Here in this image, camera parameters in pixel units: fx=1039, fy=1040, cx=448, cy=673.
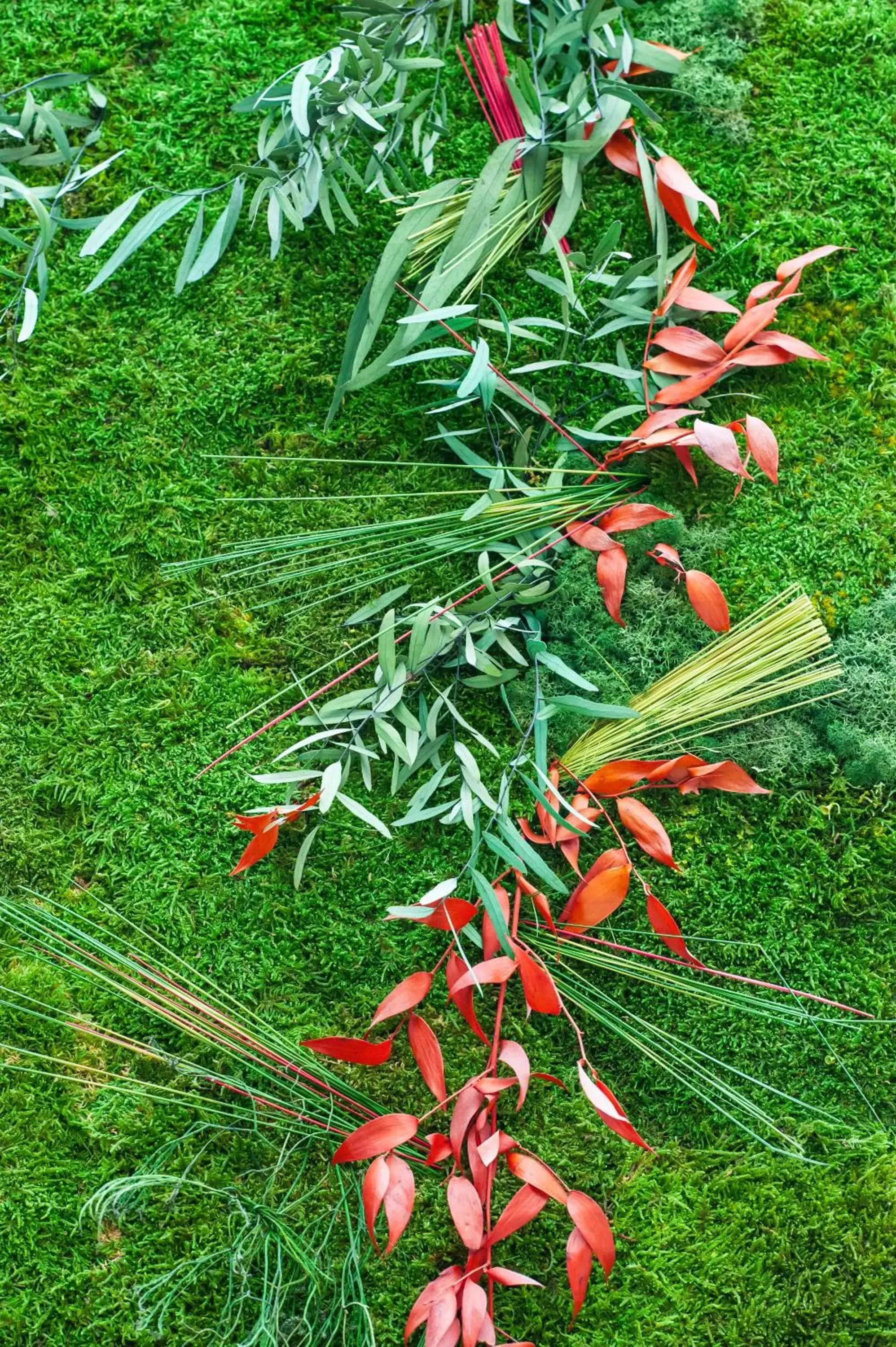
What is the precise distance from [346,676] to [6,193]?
3.02 ft

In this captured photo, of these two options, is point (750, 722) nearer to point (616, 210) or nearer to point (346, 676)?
point (346, 676)

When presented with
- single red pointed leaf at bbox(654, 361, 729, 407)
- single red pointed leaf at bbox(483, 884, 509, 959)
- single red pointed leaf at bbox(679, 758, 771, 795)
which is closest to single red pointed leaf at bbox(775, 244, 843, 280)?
single red pointed leaf at bbox(654, 361, 729, 407)

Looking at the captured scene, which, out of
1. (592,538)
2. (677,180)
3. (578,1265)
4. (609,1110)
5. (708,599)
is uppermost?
(677,180)

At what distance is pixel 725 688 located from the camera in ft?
4.80

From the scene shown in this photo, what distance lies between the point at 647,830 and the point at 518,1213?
0.52 metres

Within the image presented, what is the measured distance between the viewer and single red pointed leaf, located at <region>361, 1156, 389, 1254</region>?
1.29 metres

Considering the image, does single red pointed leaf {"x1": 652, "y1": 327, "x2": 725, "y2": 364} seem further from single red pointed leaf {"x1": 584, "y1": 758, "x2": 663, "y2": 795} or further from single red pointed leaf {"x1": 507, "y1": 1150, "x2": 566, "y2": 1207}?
single red pointed leaf {"x1": 507, "y1": 1150, "x2": 566, "y2": 1207}

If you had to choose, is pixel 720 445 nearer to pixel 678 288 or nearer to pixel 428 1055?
pixel 678 288

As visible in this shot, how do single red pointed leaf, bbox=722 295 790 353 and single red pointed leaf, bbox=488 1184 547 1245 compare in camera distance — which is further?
single red pointed leaf, bbox=722 295 790 353

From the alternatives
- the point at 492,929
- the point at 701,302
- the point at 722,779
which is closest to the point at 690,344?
the point at 701,302

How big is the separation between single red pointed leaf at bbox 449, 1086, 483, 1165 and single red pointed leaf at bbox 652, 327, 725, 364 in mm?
1060

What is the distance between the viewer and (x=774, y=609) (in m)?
1.50

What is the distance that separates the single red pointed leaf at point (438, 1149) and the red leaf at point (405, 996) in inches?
6.4

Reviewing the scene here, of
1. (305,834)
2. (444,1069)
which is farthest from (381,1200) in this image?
(305,834)
